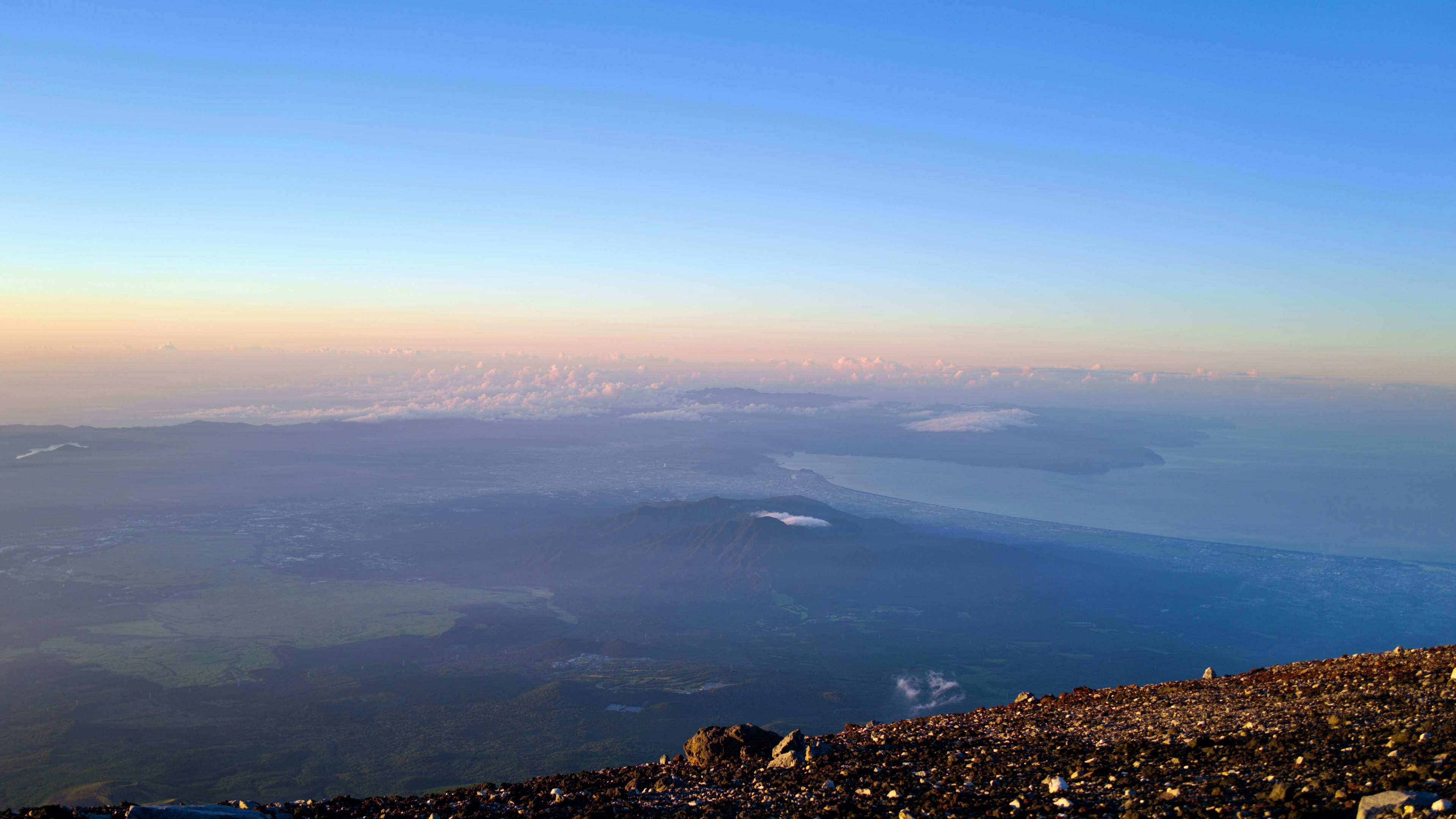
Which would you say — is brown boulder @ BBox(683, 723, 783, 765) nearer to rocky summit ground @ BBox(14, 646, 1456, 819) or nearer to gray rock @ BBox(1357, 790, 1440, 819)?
rocky summit ground @ BBox(14, 646, 1456, 819)

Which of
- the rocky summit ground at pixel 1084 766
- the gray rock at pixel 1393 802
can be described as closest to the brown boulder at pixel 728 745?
the rocky summit ground at pixel 1084 766

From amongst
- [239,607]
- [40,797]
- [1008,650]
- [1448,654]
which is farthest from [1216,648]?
[239,607]

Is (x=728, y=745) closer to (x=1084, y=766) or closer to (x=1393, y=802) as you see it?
(x=1084, y=766)

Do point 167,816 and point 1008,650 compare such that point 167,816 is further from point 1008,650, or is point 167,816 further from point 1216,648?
point 1216,648

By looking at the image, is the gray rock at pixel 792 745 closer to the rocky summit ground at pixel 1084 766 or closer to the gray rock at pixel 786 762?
the rocky summit ground at pixel 1084 766

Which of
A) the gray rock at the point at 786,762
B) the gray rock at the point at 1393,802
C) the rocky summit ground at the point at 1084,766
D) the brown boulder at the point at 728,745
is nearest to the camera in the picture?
the gray rock at the point at 1393,802

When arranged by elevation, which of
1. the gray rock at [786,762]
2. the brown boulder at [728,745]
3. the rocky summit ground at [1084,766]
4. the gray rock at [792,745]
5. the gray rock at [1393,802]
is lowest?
the brown boulder at [728,745]
